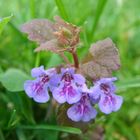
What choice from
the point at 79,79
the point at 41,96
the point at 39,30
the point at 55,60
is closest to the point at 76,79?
the point at 79,79

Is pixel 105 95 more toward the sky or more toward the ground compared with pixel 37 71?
more toward the ground

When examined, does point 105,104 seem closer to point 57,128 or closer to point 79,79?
point 79,79

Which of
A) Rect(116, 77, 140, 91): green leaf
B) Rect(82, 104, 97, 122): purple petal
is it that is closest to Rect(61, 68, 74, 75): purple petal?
Rect(82, 104, 97, 122): purple petal

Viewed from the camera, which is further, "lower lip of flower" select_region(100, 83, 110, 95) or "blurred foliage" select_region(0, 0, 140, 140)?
"blurred foliage" select_region(0, 0, 140, 140)

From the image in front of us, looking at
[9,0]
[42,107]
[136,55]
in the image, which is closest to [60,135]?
[42,107]

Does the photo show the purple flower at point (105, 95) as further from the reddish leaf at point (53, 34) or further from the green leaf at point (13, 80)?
the green leaf at point (13, 80)

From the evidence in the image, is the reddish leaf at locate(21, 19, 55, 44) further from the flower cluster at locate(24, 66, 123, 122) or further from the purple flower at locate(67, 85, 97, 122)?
the purple flower at locate(67, 85, 97, 122)

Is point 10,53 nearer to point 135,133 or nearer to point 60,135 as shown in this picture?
point 60,135
